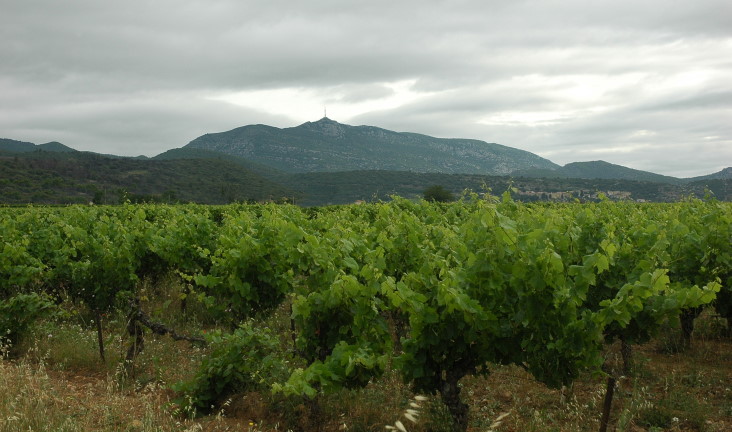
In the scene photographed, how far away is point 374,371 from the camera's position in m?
4.20

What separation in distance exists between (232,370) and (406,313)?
2278 mm

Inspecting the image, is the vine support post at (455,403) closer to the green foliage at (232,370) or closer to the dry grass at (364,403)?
the dry grass at (364,403)

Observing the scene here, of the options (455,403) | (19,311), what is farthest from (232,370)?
(19,311)

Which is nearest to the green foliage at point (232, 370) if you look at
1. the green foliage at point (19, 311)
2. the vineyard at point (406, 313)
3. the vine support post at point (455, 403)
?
the vineyard at point (406, 313)

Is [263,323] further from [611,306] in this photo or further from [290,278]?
[611,306]

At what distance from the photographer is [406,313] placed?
254 inches

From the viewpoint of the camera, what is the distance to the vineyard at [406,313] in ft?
12.4

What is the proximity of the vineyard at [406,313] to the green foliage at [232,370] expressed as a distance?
2 cm

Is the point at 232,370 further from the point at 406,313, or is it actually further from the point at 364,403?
the point at 406,313

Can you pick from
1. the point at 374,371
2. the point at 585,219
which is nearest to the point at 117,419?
the point at 374,371

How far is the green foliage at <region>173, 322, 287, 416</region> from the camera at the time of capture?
5289 mm

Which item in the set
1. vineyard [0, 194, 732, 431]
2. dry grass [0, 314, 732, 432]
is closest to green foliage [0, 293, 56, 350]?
vineyard [0, 194, 732, 431]

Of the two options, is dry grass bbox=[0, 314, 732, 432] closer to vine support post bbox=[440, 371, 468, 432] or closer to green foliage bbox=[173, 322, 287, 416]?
green foliage bbox=[173, 322, 287, 416]

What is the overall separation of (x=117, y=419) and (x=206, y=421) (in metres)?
0.87
